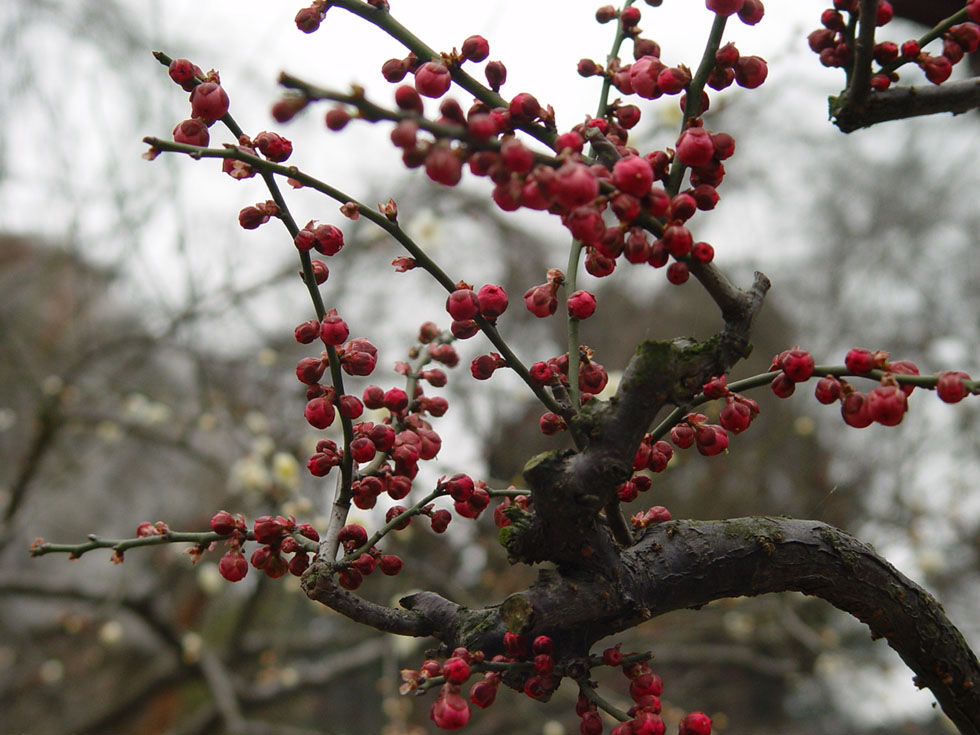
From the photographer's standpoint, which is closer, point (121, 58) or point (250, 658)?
point (121, 58)

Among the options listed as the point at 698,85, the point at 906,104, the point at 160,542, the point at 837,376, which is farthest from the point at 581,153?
the point at 160,542

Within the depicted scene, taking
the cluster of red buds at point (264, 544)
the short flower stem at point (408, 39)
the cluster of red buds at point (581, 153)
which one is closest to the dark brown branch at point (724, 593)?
the cluster of red buds at point (264, 544)

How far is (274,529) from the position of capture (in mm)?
695

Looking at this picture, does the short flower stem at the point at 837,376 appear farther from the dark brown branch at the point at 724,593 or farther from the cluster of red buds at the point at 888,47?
the cluster of red buds at the point at 888,47

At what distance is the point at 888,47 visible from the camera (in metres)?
0.77

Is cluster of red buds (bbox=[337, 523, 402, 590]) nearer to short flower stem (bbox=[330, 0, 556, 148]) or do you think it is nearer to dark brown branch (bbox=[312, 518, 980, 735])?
dark brown branch (bbox=[312, 518, 980, 735])

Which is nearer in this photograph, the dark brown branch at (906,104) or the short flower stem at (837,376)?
the short flower stem at (837,376)

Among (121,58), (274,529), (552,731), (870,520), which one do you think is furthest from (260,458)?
(870,520)

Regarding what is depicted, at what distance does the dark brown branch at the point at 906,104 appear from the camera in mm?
721

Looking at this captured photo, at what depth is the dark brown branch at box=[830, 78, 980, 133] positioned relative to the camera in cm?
72

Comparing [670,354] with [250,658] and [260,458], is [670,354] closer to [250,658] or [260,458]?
[260,458]

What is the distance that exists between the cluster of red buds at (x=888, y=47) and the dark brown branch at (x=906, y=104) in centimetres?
2

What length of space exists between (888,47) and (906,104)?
0.07 m

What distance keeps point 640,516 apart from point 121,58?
316cm
